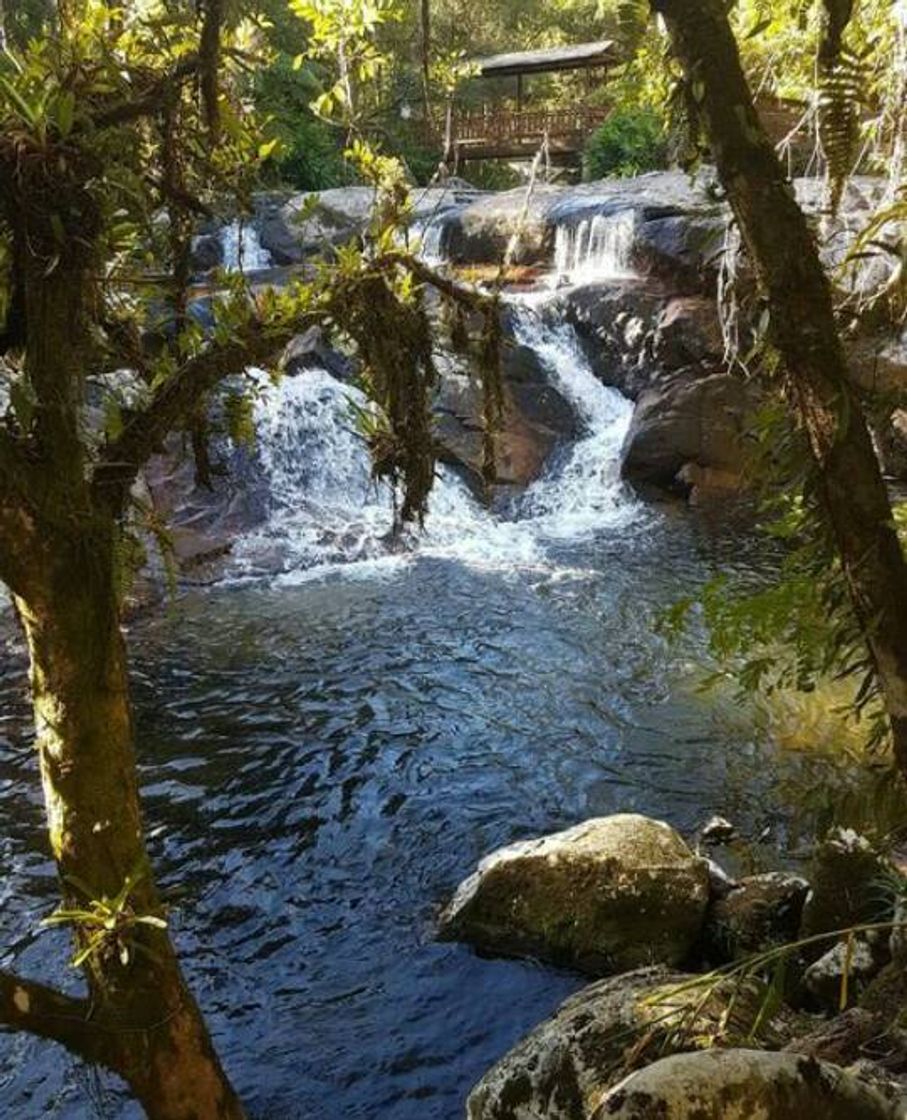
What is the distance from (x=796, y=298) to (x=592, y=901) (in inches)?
167

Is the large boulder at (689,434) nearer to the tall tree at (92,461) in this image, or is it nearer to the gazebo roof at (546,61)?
the tall tree at (92,461)

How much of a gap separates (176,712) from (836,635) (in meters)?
6.90

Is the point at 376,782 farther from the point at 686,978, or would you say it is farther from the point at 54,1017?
the point at 54,1017

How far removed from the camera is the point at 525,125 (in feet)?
92.3

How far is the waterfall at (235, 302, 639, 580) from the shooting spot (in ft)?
41.2

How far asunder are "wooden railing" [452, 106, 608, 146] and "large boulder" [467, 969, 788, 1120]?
26.9 meters

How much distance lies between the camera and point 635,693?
347 inches

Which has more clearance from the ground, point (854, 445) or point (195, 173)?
point (195, 173)

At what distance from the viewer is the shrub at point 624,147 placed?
85.8 feet

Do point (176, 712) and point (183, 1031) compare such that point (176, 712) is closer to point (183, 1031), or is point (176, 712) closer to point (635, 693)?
point (635, 693)

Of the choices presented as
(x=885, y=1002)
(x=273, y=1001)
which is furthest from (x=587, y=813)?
(x=885, y=1002)

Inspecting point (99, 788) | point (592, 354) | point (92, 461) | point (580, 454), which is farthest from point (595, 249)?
point (99, 788)

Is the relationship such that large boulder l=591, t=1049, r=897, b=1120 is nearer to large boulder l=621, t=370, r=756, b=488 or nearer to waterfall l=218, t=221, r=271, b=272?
large boulder l=621, t=370, r=756, b=488

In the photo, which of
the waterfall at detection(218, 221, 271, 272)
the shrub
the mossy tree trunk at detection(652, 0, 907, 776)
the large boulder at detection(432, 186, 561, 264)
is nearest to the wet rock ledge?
the mossy tree trunk at detection(652, 0, 907, 776)
